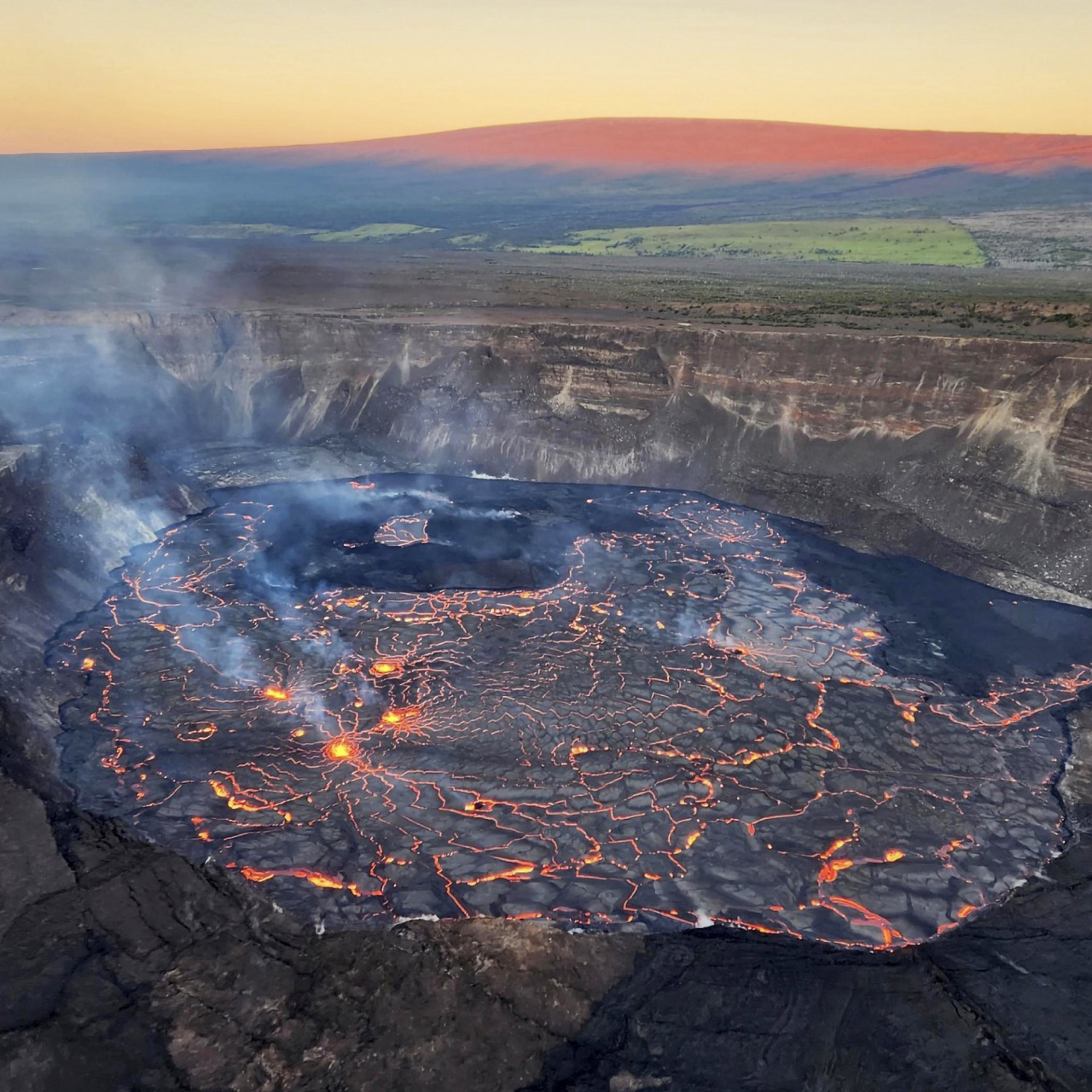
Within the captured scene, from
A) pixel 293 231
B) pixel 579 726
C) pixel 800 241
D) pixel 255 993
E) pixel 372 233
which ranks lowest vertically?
pixel 255 993

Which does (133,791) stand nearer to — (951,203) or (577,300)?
(577,300)

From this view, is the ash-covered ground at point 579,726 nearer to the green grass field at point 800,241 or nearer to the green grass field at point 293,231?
the green grass field at point 800,241

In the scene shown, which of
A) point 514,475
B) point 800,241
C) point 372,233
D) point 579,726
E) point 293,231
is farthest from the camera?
point 293,231

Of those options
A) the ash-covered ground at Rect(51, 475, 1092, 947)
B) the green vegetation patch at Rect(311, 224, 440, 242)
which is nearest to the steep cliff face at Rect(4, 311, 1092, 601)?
the ash-covered ground at Rect(51, 475, 1092, 947)

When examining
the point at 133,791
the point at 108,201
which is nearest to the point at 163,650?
the point at 133,791

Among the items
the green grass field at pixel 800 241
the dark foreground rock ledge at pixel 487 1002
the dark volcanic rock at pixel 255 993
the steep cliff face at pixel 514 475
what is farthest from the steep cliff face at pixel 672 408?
the green grass field at pixel 800 241

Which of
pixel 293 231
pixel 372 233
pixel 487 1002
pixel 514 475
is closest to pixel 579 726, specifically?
pixel 487 1002

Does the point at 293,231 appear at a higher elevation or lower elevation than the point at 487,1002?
higher

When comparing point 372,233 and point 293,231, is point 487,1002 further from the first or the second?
point 293,231
